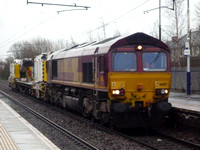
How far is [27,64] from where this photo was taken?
40.2m

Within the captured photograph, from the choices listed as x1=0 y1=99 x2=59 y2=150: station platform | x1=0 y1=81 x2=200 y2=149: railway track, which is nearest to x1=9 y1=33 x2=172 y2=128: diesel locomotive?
x1=0 y1=81 x2=200 y2=149: railway track

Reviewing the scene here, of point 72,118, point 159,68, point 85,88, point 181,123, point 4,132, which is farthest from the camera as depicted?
point 72,118

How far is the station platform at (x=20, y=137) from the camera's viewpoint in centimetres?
994

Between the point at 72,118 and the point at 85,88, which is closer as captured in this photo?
the point at 85,88

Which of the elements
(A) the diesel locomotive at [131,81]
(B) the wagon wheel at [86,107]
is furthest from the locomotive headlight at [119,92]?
(B) the wagon wheel at [86,107]

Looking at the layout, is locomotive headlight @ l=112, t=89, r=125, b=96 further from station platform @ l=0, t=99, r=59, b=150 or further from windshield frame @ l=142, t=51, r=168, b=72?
station platform @ l=0, t=99, r=59, b=150

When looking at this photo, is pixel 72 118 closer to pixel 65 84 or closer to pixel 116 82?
pixel 65 84

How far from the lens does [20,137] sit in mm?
11555

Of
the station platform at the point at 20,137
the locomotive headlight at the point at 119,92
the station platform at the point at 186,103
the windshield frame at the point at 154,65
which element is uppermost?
the windshield frame at the point at 154,65

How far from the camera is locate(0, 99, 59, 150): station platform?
9.94 m

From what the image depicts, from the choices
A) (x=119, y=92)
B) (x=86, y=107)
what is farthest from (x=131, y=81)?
(x=86, y=107)

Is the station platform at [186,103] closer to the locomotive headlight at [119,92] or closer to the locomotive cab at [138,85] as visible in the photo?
the locomotive cab at [138,85]

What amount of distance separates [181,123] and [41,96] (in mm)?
14772

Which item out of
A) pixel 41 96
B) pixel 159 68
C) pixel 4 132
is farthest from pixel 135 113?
pixel 41 96
